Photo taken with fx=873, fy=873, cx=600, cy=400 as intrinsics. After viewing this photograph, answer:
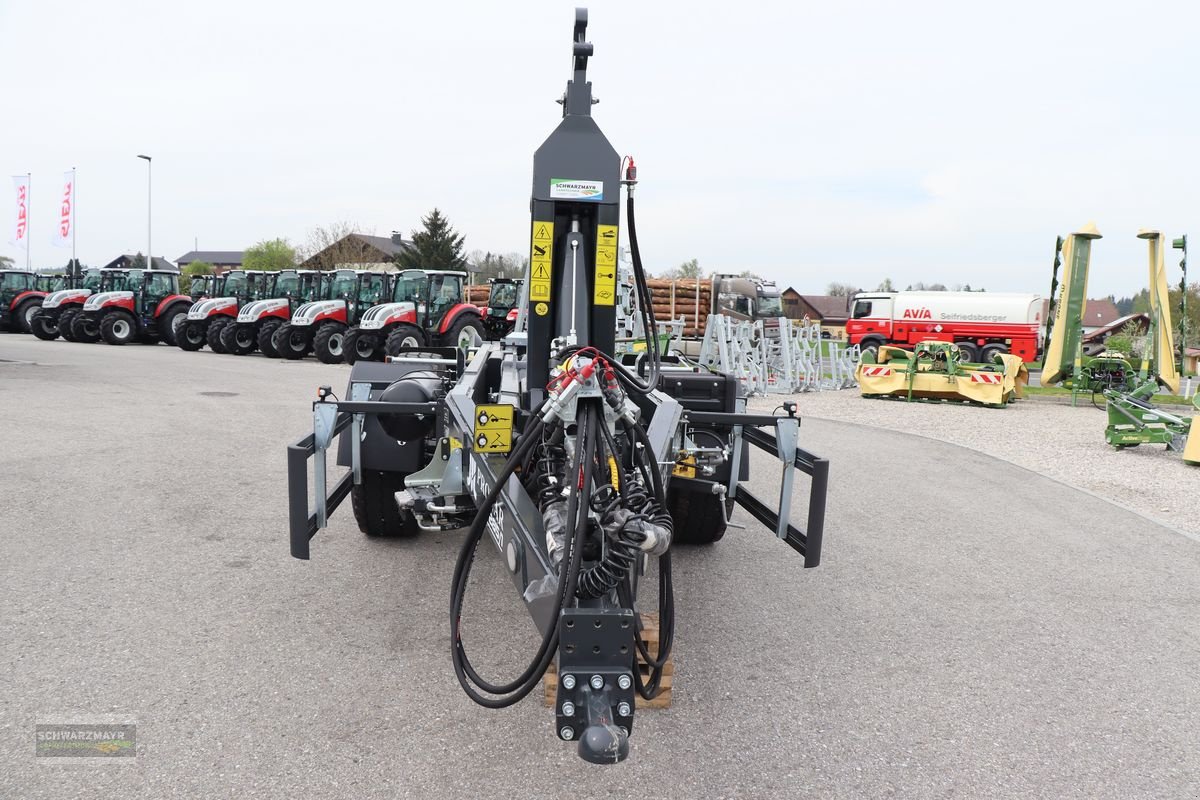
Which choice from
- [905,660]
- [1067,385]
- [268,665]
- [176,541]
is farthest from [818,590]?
[1067,385]

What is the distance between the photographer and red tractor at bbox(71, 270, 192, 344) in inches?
973

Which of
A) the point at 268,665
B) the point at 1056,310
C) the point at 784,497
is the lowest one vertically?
the point at 268,665

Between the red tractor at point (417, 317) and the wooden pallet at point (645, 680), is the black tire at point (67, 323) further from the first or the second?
the wooden pallet at point (645, 680)

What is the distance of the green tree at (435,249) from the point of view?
165 ft

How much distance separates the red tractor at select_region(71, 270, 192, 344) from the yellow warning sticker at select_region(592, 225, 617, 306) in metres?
23.4

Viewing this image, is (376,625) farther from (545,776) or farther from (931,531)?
(931,531)

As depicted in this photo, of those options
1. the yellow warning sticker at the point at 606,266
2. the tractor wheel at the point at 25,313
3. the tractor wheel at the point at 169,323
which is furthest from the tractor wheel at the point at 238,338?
the yellow warning sticker at the point at 606,266

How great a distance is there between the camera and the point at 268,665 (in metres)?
3.80

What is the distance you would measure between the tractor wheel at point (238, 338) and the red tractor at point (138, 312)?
2.76 m

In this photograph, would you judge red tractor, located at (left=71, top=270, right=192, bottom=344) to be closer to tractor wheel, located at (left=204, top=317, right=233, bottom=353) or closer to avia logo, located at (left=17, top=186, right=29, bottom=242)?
tractor wheel, located at (left=204, top=317, right=233, bottom=353)

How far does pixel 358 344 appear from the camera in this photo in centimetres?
1942

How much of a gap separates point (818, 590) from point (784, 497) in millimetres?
1277

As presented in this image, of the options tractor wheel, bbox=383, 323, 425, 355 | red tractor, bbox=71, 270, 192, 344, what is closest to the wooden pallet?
tractor wheel, bbox=383, 323, 425, 355
